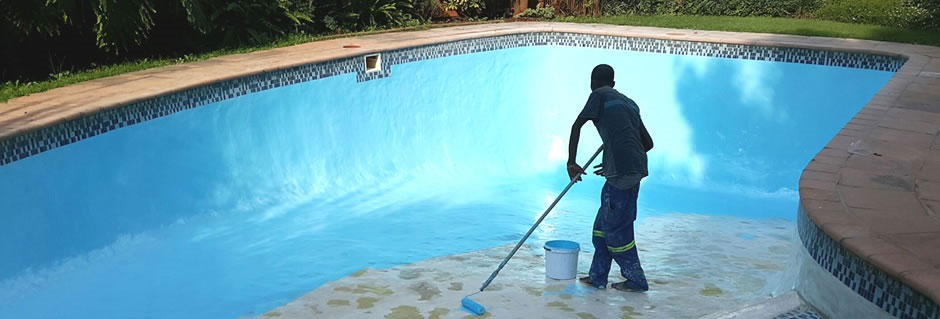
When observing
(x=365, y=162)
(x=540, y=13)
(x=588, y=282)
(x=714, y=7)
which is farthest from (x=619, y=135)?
(x=714, y=7)

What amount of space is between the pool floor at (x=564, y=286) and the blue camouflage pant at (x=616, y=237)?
11 centimetres

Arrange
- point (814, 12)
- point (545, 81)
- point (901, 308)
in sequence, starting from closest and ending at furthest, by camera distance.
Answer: point (901, 308)
point (545, 81)
point (814, 12)

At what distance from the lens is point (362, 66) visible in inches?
357

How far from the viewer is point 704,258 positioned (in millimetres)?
6707

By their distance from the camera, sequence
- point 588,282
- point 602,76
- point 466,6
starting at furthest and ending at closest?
point 466,6, point 588,282, point 602,76

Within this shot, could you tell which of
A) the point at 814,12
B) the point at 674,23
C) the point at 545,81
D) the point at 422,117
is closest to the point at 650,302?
the point at 422,117

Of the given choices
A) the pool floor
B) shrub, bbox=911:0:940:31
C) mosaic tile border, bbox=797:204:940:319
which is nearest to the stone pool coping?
mosaic tile border, bbox=797:204:940:319

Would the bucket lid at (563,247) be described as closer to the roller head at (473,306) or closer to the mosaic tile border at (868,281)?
the roller head at (473,306)

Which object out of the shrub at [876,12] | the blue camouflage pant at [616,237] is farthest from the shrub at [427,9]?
the blue camouflage pant at [616,237]

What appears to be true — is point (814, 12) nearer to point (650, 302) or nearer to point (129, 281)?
point (650, 302)

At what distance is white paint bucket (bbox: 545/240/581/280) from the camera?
Result: 5.63m

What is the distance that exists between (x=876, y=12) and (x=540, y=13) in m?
4.51

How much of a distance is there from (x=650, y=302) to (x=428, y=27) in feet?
23.8

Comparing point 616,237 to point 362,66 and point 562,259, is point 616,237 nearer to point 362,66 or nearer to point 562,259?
point 562,259
